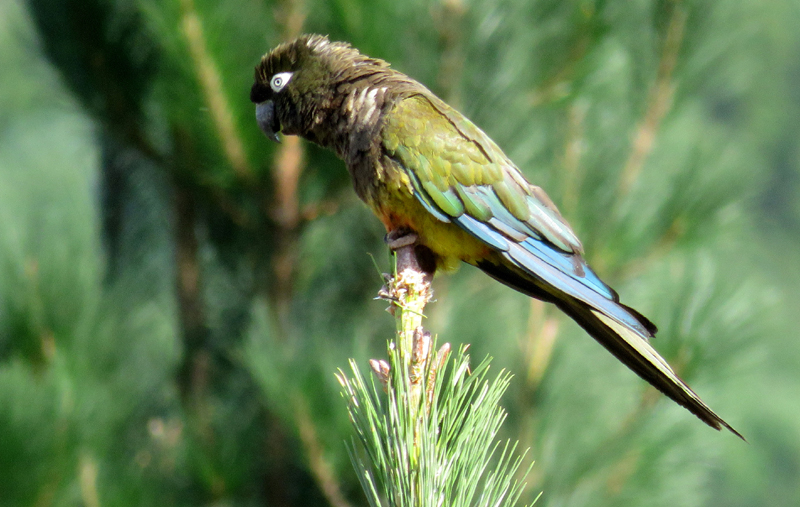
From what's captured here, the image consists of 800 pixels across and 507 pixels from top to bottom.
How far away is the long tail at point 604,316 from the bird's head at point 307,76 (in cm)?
68

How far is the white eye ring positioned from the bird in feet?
0.44

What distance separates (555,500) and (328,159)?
1.54 metres

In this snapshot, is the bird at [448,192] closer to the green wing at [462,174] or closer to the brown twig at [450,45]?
the green wing at [462,174]

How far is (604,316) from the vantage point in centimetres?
190

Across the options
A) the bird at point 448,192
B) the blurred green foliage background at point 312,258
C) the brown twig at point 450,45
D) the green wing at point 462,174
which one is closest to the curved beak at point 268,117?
the bird at point 448,192

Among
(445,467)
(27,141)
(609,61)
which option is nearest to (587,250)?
(609,61)

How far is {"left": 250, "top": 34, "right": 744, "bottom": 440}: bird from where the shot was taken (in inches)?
79.7

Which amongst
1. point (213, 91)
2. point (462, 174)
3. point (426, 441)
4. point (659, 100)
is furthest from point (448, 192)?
point (659, 100)

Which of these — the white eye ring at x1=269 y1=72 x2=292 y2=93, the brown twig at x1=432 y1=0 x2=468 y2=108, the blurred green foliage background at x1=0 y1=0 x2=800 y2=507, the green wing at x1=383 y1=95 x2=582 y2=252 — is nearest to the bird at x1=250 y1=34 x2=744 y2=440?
the green wing at x1=383 y1=95 x2=582 y2=252

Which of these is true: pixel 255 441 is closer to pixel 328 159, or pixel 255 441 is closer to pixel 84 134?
pixel 328 159

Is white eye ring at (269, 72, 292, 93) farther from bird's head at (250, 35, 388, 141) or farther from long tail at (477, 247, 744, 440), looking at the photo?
long tail at (477, 247, 744, 440)

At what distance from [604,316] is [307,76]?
3.76 feet

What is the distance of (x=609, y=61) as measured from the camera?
3197mm

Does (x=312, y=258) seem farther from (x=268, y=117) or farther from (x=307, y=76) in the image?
(x=307, y=76)
